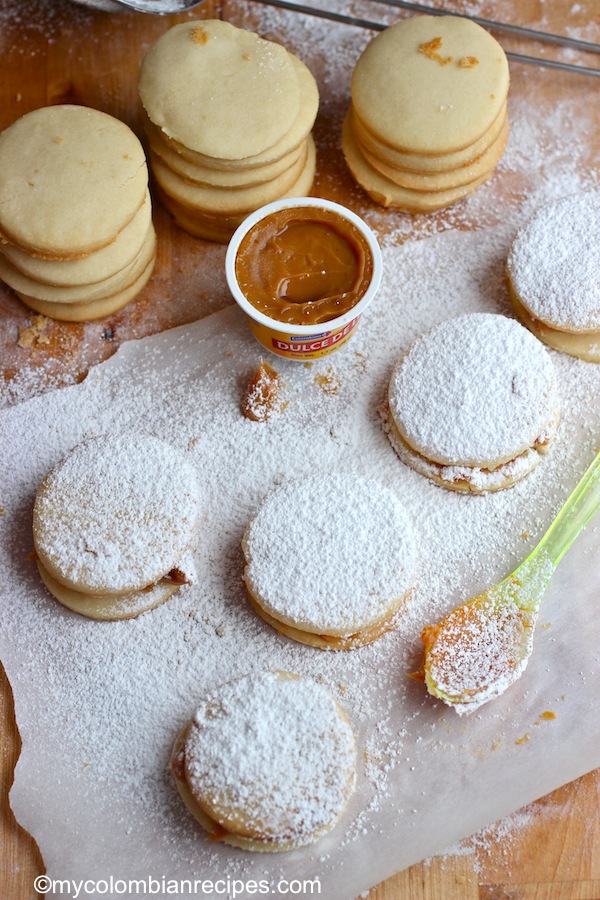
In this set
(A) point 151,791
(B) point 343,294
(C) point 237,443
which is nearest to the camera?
(A) point 151,791

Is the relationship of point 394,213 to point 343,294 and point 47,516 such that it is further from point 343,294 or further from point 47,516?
point 47,516

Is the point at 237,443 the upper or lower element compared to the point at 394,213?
lower

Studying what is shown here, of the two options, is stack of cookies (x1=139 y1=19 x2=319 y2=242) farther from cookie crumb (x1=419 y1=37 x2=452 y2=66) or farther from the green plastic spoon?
the green plastic spoon

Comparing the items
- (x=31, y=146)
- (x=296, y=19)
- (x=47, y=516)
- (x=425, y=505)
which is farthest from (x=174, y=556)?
(x=296, y=19)

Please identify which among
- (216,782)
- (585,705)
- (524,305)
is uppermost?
(524,305)

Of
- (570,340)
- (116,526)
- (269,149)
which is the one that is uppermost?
(269,149)

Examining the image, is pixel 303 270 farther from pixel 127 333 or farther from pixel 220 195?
pixel 127 333

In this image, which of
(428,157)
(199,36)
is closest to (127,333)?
(199,36)

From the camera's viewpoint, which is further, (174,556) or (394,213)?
(394,213)
